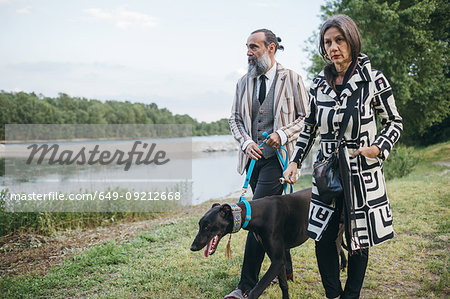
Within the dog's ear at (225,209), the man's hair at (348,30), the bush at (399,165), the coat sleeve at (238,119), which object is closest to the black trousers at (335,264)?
the dog's ear at (225,209)

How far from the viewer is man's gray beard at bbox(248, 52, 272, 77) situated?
332 cm

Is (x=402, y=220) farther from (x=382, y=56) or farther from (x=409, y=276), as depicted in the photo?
(x=382, y=56)

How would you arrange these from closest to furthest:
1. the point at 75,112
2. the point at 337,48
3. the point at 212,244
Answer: the point at 337,48 → the point at 212,244 → the point at 75,112

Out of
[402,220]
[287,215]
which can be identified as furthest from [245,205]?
[402,220]

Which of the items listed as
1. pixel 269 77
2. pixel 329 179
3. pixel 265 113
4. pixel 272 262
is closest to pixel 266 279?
pixel 272 262

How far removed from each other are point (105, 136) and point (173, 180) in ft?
53.8

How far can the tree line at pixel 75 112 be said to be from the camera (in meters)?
26.8

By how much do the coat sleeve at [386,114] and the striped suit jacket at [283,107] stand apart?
0.95 m

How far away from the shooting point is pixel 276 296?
3480 mm

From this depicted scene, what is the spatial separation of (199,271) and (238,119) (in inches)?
78.5

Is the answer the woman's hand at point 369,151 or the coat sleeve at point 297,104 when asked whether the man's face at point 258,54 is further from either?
the woman's hand at point 369,151

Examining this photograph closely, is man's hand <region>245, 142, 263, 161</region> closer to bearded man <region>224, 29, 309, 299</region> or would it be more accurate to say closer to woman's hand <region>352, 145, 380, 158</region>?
bearded man <region>224, 29, 309, 299</region>

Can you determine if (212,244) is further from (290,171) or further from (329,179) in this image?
(329,179)

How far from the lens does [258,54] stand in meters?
3.32
